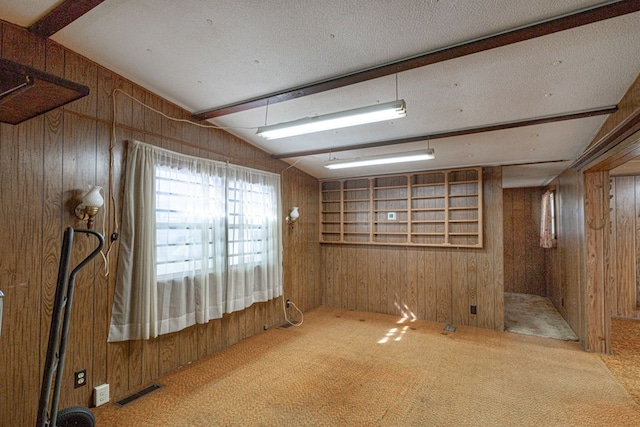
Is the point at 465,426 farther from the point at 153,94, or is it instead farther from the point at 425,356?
the point at 153,94

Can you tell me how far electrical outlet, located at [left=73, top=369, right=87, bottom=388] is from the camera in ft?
7.68

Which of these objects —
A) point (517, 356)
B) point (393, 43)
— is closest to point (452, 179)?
point (517, 356)

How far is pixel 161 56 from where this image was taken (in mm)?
2316

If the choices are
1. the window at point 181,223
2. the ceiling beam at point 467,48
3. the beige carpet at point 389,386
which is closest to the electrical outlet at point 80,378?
the beige carpet at point 389,386

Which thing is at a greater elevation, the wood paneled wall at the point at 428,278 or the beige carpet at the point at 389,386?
the wood paneled wall at the point at 428,278

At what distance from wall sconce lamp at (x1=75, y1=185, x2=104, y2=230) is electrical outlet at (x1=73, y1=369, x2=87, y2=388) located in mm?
1101

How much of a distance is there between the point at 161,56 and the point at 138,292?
190 cm

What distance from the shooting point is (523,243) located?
261 inches

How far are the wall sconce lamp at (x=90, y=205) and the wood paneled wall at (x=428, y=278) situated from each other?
12.8 feet

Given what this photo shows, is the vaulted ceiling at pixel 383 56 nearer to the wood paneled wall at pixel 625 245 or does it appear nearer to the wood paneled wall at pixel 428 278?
the wood paneled wall at pixel 428 278

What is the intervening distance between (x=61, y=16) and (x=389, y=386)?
351 centimetres

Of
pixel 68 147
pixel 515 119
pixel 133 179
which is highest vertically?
pixel 515 119

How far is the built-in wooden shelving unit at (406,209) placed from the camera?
4.64m

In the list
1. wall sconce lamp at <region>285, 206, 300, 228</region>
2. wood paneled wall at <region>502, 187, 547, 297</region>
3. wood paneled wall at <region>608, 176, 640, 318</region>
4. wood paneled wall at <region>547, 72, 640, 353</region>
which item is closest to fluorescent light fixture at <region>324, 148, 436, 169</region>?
wall sconce lamp at <region>285, 206, 300, 228</region>
